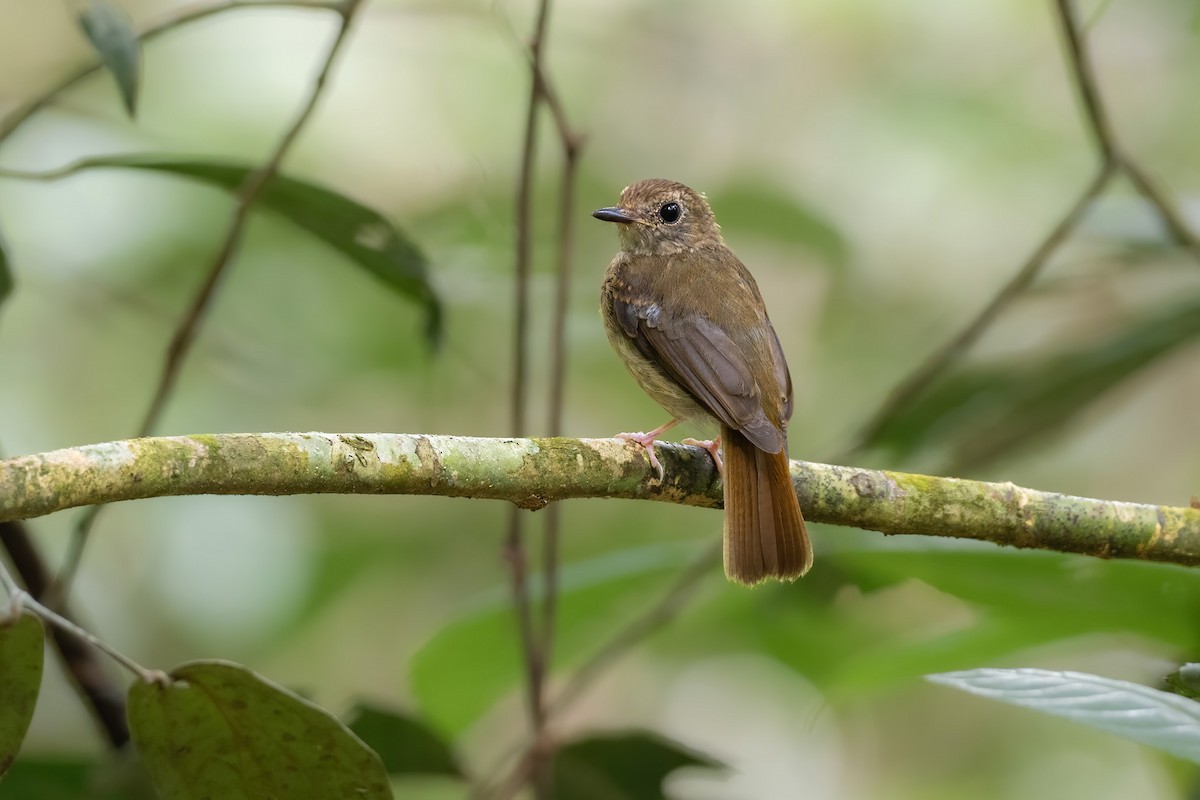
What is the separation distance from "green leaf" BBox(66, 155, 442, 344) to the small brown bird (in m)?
0.64

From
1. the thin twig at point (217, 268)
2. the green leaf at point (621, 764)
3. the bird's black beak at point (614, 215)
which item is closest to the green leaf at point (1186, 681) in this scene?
the green leaf at point (621, 764)

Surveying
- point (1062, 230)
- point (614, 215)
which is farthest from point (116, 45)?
point (1062, 230)

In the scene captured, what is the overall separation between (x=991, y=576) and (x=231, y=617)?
2.95 m

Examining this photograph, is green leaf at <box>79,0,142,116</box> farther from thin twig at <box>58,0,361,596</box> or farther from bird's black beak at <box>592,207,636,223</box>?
bird's black beak at <box>592,207,636,223</box>

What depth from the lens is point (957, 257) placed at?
6945 mm

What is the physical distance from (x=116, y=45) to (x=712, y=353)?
1707 millimetres

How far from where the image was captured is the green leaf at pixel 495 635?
132 inches

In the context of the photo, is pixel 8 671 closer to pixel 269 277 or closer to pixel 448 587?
pixel 269 277

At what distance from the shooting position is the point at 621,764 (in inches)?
117

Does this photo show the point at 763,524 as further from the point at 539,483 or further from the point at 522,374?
the point at 539,483

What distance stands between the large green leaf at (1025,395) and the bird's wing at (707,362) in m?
0.47

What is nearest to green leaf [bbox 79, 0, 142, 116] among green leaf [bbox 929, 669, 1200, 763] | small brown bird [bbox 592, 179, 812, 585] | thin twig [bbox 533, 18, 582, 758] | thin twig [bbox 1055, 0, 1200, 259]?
thin twig [bbox 533, 18, 582, 758]

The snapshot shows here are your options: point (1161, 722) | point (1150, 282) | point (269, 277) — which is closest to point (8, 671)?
point (1161, 722)

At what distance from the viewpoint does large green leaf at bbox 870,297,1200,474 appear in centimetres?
370
